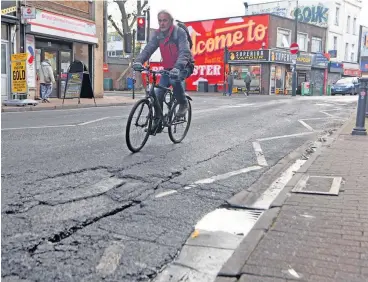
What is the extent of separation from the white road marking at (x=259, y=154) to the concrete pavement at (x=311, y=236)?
1.00m

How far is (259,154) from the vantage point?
23.1 feet

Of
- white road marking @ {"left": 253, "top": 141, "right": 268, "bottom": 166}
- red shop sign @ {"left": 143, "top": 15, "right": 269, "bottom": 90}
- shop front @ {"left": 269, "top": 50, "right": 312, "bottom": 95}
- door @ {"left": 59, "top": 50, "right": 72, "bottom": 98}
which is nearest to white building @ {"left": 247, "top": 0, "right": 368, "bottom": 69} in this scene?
shop front @ {"left": 269, "top": 50, "right": 312, "bottom": 95}

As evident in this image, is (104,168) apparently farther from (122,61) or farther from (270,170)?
(122,61)

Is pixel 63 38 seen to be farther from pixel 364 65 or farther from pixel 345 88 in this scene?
pixel 364 65

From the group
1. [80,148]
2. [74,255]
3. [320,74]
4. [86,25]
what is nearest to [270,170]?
[80,148]

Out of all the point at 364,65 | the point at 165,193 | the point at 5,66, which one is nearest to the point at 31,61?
the point at 5,66

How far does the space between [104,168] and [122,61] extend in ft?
150

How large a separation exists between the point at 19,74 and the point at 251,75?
2533 centimetres

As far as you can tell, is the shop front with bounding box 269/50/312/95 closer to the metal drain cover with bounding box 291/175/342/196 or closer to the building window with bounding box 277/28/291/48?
the building window with bounding box 277/28/291/48

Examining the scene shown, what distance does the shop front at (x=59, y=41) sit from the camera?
18.3 m

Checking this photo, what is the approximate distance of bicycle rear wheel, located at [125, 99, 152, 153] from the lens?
6.18 meters

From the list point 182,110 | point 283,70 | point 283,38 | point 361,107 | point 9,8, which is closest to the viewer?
point 182,110

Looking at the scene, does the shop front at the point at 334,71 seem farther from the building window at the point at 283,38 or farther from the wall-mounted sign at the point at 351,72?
the building window at the point at 283,38

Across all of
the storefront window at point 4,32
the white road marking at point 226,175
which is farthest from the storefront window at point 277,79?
the white road marking at point 226,175
